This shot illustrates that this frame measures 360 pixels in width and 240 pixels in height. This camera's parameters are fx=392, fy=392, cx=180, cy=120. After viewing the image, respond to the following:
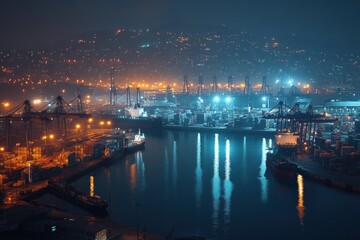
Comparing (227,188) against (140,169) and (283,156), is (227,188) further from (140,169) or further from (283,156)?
(283,156)

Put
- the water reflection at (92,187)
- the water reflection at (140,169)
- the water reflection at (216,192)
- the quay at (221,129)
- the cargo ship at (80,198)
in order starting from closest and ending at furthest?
the water reflection at (216,192)
the cargo ship at (80,198)
the water reflection at (92,187)
the water reflection at (140,169)
the quay at (221,129)

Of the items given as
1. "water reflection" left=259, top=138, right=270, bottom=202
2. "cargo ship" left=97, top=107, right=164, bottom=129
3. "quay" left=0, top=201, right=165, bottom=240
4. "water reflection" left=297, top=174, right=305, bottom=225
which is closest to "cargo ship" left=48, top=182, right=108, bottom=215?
"quay" left=0, top=201, right=165, bottom=240

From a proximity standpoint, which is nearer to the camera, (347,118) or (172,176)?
(172,176)

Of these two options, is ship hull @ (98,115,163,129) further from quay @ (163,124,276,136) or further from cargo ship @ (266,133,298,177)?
cargo ship @ (266,133,298,177)

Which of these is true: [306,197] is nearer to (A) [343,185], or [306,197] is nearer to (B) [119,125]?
(A) [343,185]

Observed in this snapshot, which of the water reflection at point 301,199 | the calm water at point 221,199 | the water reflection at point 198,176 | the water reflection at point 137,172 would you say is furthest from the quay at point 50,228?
the water reflection at point 137,172

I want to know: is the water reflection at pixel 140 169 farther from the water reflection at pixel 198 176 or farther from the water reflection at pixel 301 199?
the water reflection at pixel 301 199

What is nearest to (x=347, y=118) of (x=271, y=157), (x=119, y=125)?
(x=271, y=157)
